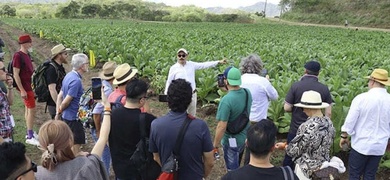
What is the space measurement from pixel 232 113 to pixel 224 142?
49 cm

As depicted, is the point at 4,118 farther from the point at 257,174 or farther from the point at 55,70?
the point at 257,174

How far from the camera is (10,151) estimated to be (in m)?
2.14

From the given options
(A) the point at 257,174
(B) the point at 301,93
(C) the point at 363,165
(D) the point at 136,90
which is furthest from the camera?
(B) the point at 301,93

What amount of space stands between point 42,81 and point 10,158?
3.58 m

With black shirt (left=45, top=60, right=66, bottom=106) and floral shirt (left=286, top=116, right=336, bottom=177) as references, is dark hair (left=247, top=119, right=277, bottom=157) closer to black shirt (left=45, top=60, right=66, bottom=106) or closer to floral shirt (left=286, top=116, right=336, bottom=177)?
floral shirt (left=286, top=116, right=336, bottom=177)

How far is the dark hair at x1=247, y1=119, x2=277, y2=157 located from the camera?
2570 millimetres

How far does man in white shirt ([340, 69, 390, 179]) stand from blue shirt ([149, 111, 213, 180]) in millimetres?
2103

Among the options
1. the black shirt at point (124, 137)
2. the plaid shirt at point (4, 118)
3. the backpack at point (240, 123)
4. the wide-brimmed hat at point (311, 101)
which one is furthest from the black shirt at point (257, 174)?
the plaid shirt at point (4, 118)

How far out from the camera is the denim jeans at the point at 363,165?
14.6 ft

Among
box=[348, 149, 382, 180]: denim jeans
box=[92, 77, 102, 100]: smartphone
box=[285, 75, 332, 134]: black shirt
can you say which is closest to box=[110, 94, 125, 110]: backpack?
box=[92, 77, 102, 100]: smartphone

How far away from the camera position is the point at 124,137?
12.0ft

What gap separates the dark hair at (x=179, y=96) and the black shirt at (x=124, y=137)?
1.49 feet

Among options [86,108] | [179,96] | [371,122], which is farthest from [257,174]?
[86,108]

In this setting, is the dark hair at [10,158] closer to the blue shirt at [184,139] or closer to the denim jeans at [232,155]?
the blue shirt at [184,139]
